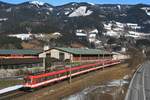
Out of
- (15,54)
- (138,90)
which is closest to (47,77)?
(138,90)

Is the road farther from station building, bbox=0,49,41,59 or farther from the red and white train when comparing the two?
station building, bbox=0,49,41,59

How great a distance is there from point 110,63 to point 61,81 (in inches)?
2637

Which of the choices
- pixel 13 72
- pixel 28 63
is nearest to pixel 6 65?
pixel 13 72

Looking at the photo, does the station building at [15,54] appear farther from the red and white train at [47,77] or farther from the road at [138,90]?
the road at [138,90]

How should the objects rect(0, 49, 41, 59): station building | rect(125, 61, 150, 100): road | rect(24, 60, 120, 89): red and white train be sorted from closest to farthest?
rect(125, 61, 150, 100): road < rect(24, 60, 120, 89): red and white train < rect(0, 49, 41, 59): station building

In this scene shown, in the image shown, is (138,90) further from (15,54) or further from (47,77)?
(15,54)

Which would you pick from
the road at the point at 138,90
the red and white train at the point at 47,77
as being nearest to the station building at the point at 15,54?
the red and white train at the point at 47,77

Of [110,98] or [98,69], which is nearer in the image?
[110,98]

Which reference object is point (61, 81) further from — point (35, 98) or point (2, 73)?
point (35, 98)

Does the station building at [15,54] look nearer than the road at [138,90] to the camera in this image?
No

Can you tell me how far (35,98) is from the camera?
40.5 meters

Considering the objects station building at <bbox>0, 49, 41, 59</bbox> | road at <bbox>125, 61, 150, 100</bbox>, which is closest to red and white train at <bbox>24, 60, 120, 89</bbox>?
road at <bbox>125, 61, 150, 100</bbox>

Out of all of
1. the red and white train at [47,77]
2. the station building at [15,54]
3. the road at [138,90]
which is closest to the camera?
Answer: the road at [138,90]

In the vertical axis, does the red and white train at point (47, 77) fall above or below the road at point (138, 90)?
above
